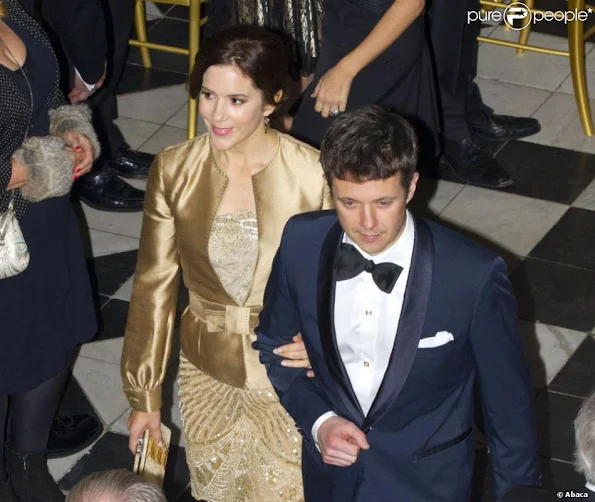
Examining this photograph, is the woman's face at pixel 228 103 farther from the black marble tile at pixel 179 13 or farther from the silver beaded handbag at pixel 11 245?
the black marble tile at pixel 179 13

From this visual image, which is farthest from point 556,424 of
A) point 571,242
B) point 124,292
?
point 124,292

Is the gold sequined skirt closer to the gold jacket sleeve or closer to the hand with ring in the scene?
the gold jacket sleeve

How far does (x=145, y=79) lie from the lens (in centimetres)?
680

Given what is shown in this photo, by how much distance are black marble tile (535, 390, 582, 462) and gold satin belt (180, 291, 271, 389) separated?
1369mm

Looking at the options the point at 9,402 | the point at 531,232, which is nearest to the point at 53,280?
the point at 9,402

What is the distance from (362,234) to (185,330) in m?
0.84

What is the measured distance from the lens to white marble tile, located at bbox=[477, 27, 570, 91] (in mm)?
6609

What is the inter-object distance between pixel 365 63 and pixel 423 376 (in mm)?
1500

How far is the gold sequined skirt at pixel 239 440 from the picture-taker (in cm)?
309

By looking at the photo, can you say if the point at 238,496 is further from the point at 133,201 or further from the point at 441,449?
the point at 133,201

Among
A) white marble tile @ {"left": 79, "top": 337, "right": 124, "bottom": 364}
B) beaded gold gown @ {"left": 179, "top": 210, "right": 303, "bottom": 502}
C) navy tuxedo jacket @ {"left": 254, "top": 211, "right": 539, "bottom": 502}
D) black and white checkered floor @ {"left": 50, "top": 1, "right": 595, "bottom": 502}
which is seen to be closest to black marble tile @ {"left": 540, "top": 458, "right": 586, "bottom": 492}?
black and white checkered floor @ {"left": 50, "top": 1, "right": 595, "bottom": 502}

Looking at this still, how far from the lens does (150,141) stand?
6125mm

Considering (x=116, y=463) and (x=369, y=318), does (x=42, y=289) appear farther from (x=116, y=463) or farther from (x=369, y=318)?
(x=369, y=318)

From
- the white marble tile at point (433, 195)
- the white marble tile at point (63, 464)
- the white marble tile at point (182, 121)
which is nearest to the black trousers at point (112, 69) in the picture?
the white marble tile at point (182, 121)
